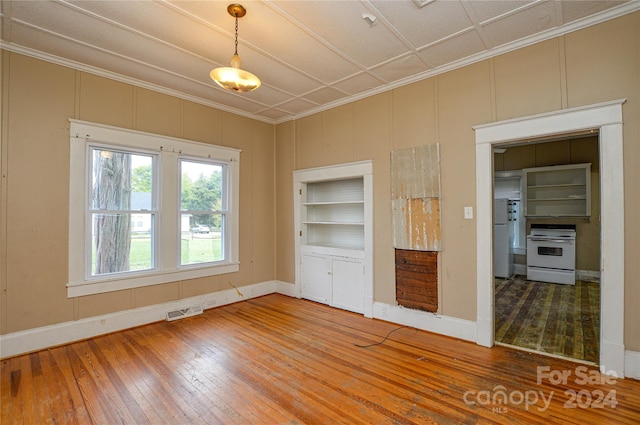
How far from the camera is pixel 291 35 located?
9.00 ft

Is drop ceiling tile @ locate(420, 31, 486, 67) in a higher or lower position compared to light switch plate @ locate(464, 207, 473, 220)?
higher

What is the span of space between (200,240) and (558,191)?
7.15 meters

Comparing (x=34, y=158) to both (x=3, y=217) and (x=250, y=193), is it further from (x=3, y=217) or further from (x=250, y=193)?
(x=250, y=193)

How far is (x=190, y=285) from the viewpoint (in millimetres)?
4180

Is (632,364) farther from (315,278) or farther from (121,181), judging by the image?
(121,181)

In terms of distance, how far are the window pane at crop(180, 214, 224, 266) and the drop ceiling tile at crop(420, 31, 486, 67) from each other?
3673mm

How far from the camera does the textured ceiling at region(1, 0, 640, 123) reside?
2383 mm

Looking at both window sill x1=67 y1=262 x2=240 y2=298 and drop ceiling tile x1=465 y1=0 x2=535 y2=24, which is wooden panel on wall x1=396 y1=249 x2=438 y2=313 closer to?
drop ceiling tile x1=465 y1=0 x2=535 y2=24

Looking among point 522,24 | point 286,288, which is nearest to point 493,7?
point 522,24

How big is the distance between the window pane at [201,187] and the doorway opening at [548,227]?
14.4 ft

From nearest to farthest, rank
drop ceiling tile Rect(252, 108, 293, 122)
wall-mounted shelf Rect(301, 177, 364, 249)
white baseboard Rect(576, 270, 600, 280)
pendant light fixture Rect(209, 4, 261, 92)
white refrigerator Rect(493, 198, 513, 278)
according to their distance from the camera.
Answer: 1. pendant light fixture Rect(209, 4, 261, 92)
2. wall-mounted shelf Rect(301, 177, 364, 249)
3. drop ceiling tile Rect(252, 108, 293, 122)
4. white baseboard Rect(576, 270, 600, 280)
5. white refrigerator Rect(493, 198, 513, 278)

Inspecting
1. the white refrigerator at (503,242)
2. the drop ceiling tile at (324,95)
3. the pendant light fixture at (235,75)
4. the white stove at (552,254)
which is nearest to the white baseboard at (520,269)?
the white refrigerator at (503,242)

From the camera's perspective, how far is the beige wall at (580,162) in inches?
224

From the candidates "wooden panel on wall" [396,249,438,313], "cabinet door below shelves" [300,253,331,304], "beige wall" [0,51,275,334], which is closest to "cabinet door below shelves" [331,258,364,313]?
"cabinet door below shelves" [300,253,331,304]
